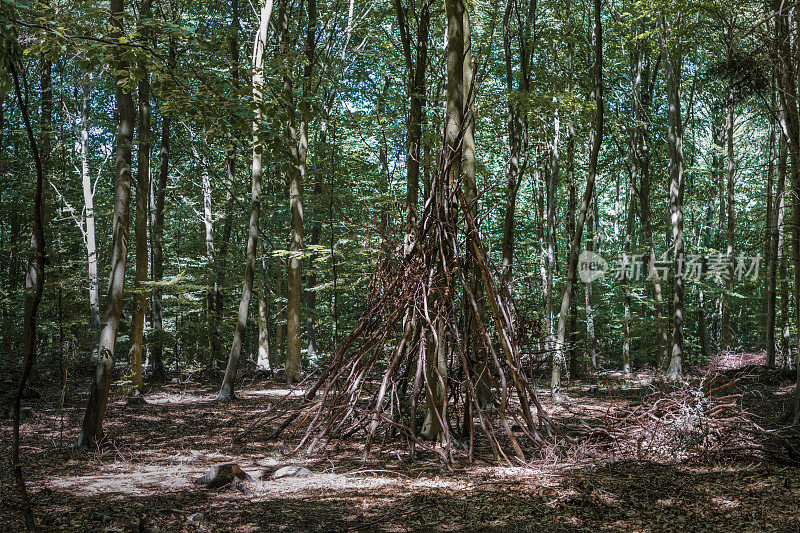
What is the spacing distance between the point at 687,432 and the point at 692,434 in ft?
0.13

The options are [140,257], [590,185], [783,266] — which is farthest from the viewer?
[783,266]

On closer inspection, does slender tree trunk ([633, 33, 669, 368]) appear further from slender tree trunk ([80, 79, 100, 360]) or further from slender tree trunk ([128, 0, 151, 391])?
slender tree trunk ([80, 79, 100, 360])

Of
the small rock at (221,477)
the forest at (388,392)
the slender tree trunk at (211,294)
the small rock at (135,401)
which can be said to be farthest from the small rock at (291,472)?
the slender tree trunk at (211,294)

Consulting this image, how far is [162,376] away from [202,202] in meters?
6.50

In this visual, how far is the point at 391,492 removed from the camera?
4039 millimetres

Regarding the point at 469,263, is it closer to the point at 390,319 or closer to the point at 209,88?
the point at 390,319

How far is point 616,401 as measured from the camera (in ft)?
32.0

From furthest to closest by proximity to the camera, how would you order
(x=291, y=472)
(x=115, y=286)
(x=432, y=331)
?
1. (x=115, y=286)
2. (x=432, y=331)
3. (x=291, y=472)

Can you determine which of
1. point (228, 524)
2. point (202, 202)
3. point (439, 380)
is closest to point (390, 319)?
point (439, 380)

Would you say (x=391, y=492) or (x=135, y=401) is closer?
(x=391, y=492)

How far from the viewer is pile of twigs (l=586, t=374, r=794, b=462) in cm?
462
